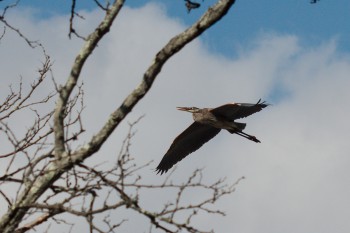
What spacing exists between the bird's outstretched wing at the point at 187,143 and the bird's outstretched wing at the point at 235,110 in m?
0.56

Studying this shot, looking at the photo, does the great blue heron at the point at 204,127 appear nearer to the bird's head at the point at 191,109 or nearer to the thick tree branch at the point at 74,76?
the bird's head at the point at 191,109

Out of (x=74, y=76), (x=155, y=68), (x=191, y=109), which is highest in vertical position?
(x=191, y=109)

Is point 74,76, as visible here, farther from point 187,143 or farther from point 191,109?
point 187,143

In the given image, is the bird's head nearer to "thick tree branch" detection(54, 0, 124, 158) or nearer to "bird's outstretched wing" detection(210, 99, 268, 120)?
"bird's outstretched wing" detection(210, 99, 268, 120)

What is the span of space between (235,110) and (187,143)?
122 cm

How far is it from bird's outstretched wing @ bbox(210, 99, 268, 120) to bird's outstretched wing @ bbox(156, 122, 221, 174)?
0.56m

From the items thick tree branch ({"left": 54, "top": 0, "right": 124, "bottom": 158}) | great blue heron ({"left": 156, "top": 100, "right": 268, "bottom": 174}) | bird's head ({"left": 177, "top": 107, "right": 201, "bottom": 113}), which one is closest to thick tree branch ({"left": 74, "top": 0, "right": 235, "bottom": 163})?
thick tree branch ({"left": 54, "top": 0, "right": 124, "bottom": 158})

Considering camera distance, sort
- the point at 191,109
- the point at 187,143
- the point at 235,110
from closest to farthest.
Answer: the point at 235,110 < the point at 191,109 < the point at 187,143

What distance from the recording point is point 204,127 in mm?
10094

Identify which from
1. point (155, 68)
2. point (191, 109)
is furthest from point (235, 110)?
point (155, 68)

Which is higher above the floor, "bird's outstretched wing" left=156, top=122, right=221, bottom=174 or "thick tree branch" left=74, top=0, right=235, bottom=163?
"bird's outstretched wing" left=156, top=122, right=221, bottom=174

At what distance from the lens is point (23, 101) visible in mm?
6551

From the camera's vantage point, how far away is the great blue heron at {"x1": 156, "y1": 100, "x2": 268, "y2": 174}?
9.41 meters

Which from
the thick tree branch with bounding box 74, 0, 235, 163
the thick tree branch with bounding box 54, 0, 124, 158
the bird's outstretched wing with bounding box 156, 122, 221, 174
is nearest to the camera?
the thick tree branch with bounding box 74, 0, 235, 163
